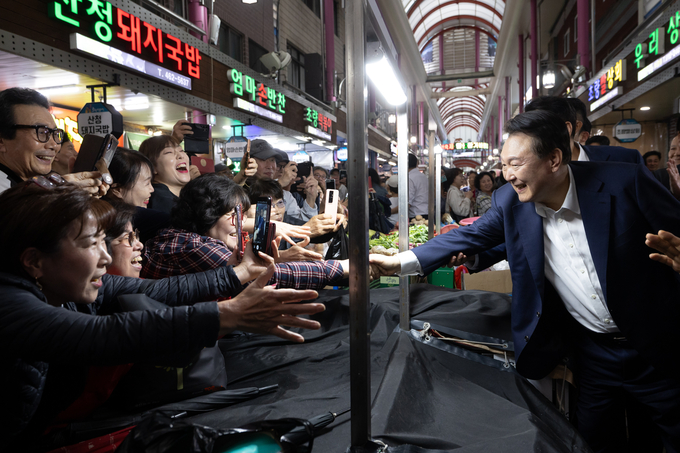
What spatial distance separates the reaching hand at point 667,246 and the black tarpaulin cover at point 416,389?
68 centimetres

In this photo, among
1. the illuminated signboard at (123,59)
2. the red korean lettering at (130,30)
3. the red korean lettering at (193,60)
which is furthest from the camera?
the red korean lettering at (193,60)

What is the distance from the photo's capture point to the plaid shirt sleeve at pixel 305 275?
7.77 feet

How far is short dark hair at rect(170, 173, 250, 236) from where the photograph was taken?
2297 millimetres

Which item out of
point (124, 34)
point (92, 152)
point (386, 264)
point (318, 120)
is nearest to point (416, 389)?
point (386, 264)

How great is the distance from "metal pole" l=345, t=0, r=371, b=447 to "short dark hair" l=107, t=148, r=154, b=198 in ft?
5.59

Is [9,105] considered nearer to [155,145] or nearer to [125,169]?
[125,169]

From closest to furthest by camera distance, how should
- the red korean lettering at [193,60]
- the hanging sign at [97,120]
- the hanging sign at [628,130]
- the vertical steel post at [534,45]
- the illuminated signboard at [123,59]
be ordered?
the hanging sign at [97,120]
the illuminated signboard at [123,59]
the red korean lettering at [193,60]
the hanging sign at [628,130]
the vertical steel post at [534,45]

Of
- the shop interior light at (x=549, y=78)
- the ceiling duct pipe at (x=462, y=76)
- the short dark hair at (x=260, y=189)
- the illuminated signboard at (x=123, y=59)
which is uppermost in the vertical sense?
the ceiling duct pipe at (x=462, y=76)

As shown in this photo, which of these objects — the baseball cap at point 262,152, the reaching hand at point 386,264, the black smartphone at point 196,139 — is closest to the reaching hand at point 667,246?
the reaching hand at point 386,264

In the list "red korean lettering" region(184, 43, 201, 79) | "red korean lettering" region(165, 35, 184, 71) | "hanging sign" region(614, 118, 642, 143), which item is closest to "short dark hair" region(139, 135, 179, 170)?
"red korean lettering" region(165, 35, 184, 71)

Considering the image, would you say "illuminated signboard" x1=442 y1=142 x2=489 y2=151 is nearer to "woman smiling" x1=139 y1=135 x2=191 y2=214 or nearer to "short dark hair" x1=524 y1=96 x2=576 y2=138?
"short dark hair" x1=524 y1=96 x2=576 y2=138

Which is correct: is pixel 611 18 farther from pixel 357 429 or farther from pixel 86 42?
pixel 357 429

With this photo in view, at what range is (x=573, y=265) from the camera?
1.80m

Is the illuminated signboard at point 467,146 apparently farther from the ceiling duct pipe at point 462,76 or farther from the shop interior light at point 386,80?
the shop interior light at point 386,80
